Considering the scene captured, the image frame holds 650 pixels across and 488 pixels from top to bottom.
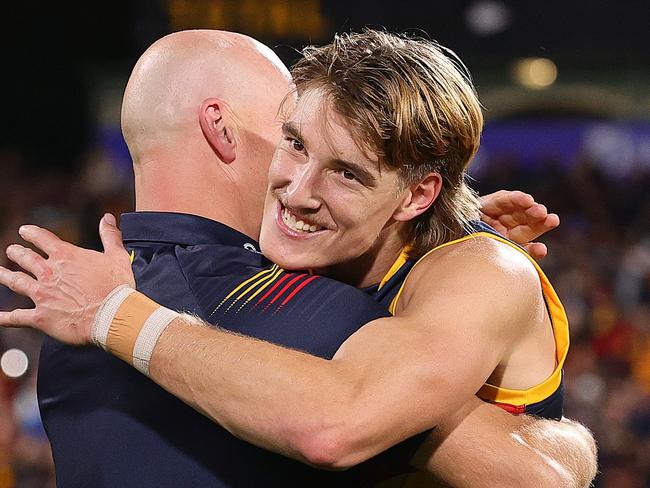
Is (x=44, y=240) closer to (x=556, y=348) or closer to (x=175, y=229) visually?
(x=175, y=229)

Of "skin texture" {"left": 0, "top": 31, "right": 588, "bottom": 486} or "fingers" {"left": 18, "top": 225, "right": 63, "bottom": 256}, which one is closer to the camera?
"skin texture" {"left": 0, "top": 31, "right": 588, "bottom": 486}

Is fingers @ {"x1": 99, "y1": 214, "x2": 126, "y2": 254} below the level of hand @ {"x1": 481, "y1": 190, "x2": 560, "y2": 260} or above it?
above

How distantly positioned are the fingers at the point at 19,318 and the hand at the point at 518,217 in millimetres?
1205

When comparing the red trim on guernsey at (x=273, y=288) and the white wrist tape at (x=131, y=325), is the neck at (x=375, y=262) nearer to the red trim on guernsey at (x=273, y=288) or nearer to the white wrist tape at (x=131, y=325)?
the red trim on guernsey at (x=273, y=288)

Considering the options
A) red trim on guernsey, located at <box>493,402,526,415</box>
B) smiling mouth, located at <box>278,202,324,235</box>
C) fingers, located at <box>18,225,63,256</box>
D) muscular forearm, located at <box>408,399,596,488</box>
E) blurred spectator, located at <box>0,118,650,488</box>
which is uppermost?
smiling mouth, located at <box>278,202,324,235</box>

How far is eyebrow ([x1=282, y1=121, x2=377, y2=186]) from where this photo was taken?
2215mm

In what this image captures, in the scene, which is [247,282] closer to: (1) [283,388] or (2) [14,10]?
(1) [283,388]

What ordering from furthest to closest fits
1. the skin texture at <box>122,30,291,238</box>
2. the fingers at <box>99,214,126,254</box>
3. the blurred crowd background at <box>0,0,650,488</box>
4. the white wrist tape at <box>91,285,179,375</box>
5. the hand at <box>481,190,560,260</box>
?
1. the blurred crowd background at <box>0,0,650,488</box>
2. the hand at <box>481,190,560,260</box>
3. the skin texture at <box>122,30,291,238</box>
4. the fingers at <box>99,214,126,254</box>
5. the white wrist tape at <box>91,285,179,375</box>

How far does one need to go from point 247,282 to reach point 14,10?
35.4 ft

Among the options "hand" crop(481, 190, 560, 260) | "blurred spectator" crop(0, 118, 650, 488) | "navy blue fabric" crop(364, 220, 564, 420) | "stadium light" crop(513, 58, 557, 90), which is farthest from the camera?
"stadium light" crop(513, 58, 557, 90)

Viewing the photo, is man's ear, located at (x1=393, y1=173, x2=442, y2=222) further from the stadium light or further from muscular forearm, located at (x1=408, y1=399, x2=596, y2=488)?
the stadium light

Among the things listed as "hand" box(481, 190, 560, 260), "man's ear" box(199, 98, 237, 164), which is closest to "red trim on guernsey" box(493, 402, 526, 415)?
"hand" box(481, 190, 560, 260)

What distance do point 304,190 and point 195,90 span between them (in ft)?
1.56

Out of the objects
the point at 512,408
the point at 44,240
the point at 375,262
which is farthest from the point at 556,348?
the point at 44,240
